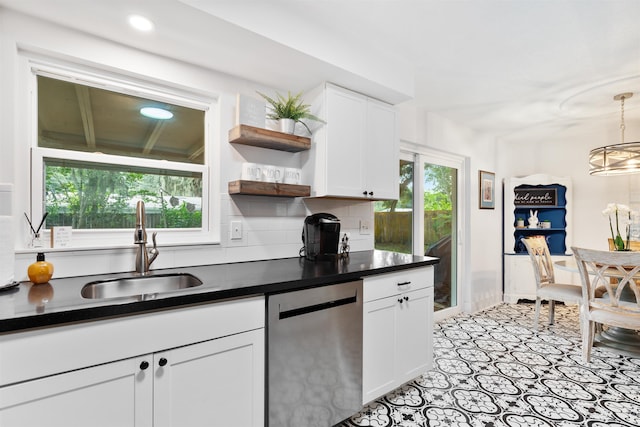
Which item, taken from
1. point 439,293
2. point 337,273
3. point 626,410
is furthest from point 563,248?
point 337,273

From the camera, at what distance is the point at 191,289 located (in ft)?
4.48

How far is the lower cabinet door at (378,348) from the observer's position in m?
1.92

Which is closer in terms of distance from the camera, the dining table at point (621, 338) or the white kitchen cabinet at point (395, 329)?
the white kitchen cabinet at point (395, 329)

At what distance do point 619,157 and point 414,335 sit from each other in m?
2.88

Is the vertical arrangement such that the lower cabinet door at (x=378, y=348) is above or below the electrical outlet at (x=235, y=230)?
below

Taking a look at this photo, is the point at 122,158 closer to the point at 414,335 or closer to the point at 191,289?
the point at 191,289

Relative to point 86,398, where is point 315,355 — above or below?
below

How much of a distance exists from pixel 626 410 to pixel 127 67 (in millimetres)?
3718

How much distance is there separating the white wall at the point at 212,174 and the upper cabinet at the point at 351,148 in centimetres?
30

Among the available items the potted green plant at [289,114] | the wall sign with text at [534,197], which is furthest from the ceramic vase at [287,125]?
the wall sign with text at [534,197]

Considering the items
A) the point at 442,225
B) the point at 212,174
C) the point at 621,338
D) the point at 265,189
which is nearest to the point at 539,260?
the point at 621,338

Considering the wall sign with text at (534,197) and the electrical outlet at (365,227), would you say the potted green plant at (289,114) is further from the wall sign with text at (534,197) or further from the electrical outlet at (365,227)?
the wall sign with text at (534,197)

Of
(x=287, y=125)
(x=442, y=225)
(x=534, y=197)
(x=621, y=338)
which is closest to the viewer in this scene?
(x=287, y=125)

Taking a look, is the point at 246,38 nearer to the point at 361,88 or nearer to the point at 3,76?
the point at 361,88
